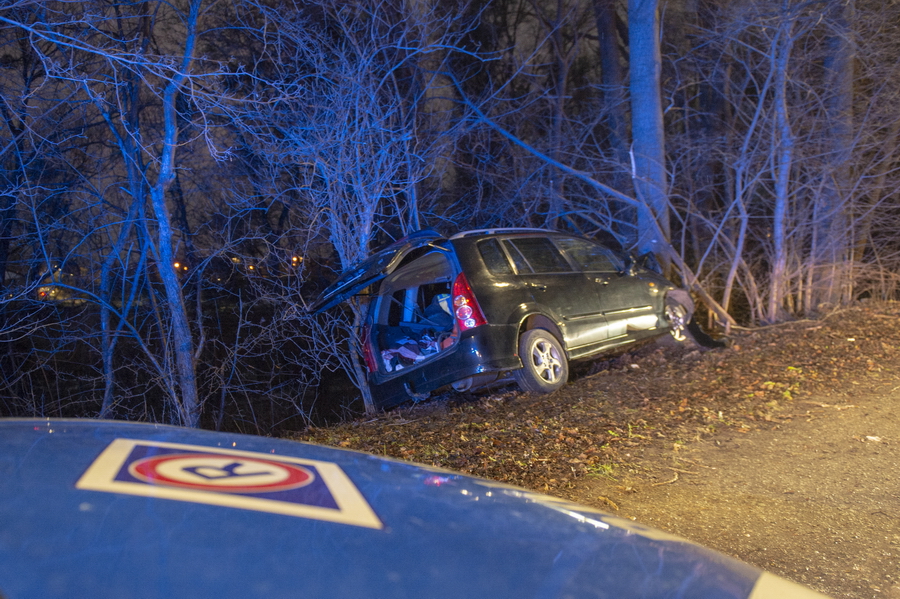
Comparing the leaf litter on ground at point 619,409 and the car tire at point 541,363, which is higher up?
the car tire at point 541,363

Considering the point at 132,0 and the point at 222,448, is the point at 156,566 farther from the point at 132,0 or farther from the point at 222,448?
the point at 132,0

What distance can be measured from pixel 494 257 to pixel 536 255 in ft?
2.52

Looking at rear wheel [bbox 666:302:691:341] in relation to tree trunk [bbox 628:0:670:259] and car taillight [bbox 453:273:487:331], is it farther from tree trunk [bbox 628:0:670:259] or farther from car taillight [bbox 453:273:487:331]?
car taillight [bbox 453:273:487:331]

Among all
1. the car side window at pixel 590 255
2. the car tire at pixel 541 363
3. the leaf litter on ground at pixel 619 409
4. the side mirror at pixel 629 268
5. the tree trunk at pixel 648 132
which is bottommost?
the leaf litter on ground at pixel 619 409

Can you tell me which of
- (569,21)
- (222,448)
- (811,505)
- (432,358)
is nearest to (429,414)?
(432,358)

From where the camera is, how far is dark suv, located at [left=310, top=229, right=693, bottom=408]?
638 centimetres

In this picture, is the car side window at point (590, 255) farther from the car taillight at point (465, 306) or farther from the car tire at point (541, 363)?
the car taillight at point (465, 306)

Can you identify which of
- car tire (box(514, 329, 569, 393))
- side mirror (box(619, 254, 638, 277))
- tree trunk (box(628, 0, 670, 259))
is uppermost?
tree trunk (box(628, 0, 670, 259))

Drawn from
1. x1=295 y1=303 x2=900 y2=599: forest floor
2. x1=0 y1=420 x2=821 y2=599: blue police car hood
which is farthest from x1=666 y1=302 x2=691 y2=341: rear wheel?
x1=0 y1=420 x2=821 y2=599: blue police car hood

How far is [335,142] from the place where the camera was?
8984 millimetres

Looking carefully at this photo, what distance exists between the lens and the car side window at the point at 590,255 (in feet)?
25.9

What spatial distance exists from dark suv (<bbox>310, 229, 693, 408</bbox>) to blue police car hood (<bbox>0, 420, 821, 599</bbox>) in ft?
13.8

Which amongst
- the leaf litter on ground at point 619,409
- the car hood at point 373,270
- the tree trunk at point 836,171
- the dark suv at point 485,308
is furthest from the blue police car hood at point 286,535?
the tree trunk at point 836,171

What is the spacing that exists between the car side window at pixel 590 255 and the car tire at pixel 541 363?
4.28ft
